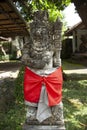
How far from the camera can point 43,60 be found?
5.86 m

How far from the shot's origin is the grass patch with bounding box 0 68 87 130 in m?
7.32

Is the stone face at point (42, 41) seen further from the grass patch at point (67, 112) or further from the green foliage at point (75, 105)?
the green foliage at point (75, 105)

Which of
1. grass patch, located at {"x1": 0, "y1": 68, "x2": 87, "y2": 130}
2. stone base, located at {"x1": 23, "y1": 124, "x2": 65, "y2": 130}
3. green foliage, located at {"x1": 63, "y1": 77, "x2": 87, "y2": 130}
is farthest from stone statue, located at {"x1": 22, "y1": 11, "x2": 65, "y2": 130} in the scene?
green foliage, located at {"x1": 63, "y1": 77, "x2": 87, "y2": 130}

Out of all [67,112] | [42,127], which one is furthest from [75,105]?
[42,127]

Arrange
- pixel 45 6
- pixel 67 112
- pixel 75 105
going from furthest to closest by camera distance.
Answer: pixel 45 6 → pixel 75 105 → pixel 67 112

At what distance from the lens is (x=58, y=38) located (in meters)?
5.93

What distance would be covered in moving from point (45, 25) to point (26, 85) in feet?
3.67

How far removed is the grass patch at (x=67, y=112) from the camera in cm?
732

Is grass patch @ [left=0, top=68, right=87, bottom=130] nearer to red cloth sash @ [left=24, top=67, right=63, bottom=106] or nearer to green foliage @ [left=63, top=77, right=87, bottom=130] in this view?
green foliage @ [left=63, top=77, right=87, bottom=130]

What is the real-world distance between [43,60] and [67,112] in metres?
3.06

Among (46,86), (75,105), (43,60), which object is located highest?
(43,60)

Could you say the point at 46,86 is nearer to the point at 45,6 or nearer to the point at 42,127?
the point at 42,127

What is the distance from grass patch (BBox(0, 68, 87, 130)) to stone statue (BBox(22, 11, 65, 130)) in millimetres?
1080

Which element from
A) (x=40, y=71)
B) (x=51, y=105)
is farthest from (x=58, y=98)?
(x=40, y=71)
